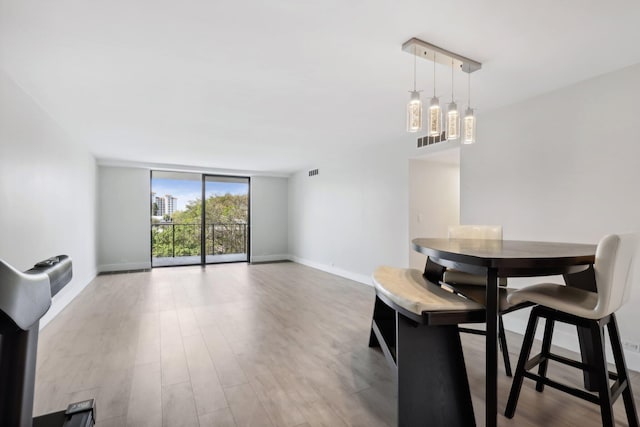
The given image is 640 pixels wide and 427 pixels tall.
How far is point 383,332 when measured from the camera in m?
2.40

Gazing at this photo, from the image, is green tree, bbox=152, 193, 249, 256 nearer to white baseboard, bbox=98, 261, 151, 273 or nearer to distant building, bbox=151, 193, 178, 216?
distant building, bbox=151, 193, 178, 216

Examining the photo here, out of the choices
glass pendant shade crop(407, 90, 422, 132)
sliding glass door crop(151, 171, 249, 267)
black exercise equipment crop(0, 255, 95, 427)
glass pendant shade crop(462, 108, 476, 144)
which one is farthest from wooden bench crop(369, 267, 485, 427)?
sliding glass door crop(151, 171, 249, 267)

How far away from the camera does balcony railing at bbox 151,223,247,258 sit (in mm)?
7402

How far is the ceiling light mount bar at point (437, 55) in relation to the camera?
2.04 metres

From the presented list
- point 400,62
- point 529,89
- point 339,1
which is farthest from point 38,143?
point 529,89

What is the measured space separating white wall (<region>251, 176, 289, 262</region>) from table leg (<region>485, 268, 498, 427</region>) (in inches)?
264

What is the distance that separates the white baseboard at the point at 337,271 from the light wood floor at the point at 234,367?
100 cm

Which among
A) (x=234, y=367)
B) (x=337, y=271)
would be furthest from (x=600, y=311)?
(x=337, y=271)

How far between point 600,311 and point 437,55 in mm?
1795

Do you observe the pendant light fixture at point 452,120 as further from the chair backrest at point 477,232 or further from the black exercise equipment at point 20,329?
the black exercise equipment at point 20,329

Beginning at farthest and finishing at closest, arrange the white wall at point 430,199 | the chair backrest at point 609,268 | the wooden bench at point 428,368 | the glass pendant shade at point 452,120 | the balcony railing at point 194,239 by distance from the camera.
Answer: the balcony railing at point 194,239
the white wall at point 430,199
the glass pendant shade at point 452,120
the wooden bench at point 428,368
the chair backrest at point 609,268

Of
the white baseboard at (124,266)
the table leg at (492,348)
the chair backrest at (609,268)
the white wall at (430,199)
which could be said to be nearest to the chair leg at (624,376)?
the chair backrest at (609,268)

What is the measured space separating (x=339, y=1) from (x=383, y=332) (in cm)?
223

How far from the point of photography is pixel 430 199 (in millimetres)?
4676
